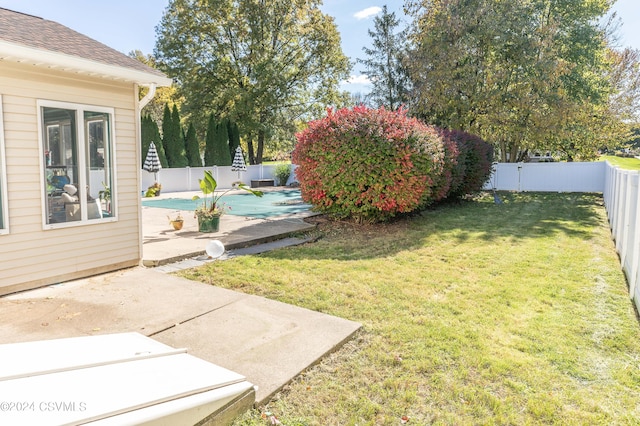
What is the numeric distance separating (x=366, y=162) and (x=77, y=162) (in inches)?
198

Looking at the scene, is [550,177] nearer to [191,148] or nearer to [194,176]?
[194,176]

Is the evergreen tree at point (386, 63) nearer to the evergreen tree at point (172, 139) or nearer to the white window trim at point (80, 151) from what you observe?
the evergreen tree at point (172, 139)

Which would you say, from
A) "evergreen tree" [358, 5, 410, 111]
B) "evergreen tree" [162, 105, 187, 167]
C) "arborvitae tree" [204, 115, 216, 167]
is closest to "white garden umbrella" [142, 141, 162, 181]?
"evergreen tree" [162, 105, 187, 167]

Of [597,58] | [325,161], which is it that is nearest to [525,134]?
[597,58]

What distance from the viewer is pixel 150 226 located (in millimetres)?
8992

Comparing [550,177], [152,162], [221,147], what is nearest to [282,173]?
[221,147]

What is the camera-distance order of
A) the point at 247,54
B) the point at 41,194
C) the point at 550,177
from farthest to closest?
the point at 247,54, the point at 550,177, the point at 41,194

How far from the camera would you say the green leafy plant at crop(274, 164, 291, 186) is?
75.1 feet

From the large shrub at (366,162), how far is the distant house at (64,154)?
12.2 ft

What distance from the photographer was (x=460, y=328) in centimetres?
374

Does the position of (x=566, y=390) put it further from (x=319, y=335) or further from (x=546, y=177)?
(x=546, y=177)

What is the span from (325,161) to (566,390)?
6.35 m

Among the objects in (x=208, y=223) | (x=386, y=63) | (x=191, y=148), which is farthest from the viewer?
(x=386, y=63)

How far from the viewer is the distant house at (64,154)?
444 cm
